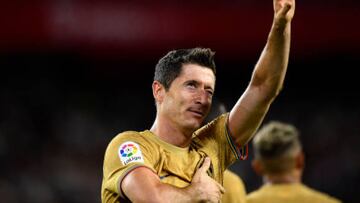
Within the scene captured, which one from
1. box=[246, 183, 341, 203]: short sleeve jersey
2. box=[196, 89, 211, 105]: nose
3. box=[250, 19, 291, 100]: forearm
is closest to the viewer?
box=[250, 19, 291, 100]: forearm

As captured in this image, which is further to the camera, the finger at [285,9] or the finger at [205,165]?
the finger at [205,165]

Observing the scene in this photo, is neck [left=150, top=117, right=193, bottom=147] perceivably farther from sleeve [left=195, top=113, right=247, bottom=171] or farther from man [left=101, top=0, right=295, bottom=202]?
sleeve [left=195, top=113, right=247, bottom=171]

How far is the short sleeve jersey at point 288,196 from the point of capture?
4.65 m

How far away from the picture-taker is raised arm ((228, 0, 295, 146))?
3322mm

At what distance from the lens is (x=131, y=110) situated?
1040 cm

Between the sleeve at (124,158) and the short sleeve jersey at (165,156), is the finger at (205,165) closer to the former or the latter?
the short sleeve jersey at (165,156)

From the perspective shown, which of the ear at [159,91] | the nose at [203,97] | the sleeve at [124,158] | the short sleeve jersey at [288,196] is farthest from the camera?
the short sleeve jersey at [288,196]

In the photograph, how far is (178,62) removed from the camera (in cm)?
355

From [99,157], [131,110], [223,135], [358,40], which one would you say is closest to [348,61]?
[358,40]

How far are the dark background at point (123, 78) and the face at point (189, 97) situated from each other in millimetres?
5744

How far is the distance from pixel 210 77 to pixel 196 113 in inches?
7.6

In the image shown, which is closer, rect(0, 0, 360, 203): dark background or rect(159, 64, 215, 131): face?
rect(159, 64, 215, 131): face

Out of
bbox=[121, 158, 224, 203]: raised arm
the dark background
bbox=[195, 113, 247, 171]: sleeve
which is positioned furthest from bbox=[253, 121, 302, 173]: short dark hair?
the dark background

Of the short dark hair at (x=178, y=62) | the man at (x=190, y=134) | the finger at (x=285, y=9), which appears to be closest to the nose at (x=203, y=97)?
the man at (x=190, y=134)
